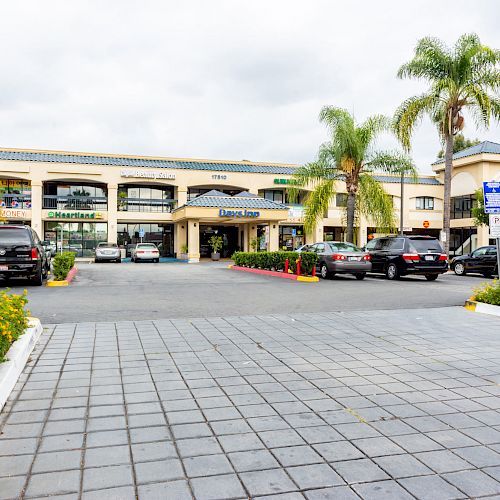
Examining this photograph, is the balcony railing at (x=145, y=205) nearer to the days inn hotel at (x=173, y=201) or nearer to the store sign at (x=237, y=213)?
the days inn hotel at (x=173, y=201)

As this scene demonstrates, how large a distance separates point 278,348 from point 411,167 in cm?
2077

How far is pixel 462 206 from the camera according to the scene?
43969 mm

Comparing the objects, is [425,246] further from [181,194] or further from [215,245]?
[181,194]

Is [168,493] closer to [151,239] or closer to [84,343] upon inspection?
[84,343]

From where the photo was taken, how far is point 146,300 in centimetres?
1165

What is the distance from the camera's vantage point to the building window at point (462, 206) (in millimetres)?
42781

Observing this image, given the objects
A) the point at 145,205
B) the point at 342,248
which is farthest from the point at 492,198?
the point at 145,205

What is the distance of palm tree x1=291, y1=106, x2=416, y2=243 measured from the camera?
80.4ft

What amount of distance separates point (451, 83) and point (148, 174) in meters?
25.8

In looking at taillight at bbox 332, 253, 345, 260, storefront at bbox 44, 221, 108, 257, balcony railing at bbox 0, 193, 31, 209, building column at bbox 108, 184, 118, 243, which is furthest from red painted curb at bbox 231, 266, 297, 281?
balcony railing at bbox 0, 193, 31, 209

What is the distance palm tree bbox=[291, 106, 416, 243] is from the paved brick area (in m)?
18.5

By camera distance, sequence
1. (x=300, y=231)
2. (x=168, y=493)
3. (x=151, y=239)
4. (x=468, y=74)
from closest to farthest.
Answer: (x=168, y=493) < (x=468, y=74) < (x=151, y=239) < (x=300, y=231)

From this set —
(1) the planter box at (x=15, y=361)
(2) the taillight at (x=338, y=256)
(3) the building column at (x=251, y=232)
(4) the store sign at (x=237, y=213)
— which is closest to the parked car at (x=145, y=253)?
(4) the store sign at (x=237, y=213)

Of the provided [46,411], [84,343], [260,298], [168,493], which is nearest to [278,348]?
[84,343]
